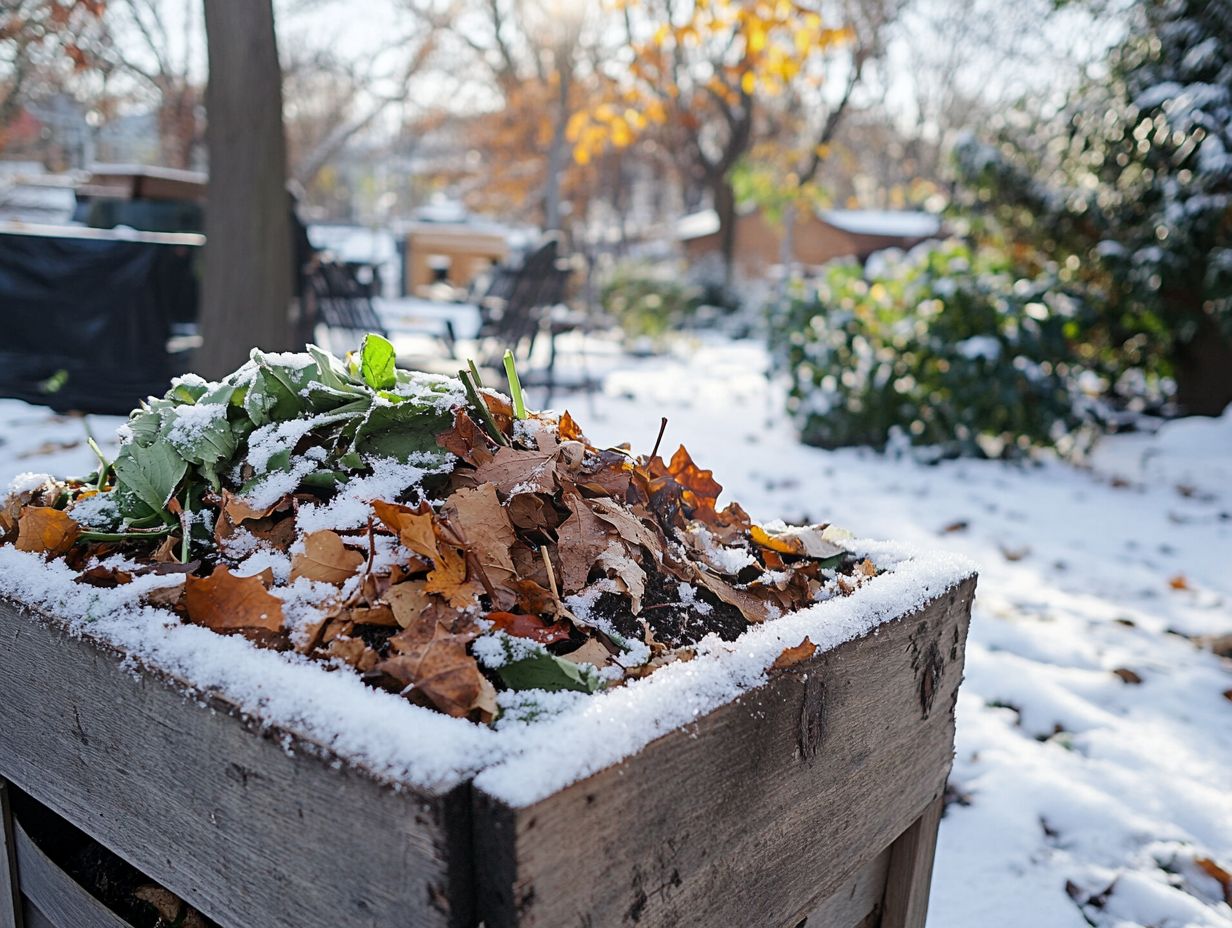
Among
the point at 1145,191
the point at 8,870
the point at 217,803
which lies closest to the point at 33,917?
the point at 8,870

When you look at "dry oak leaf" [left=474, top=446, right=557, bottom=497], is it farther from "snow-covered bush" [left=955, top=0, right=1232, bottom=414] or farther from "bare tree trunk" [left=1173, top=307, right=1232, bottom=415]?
"bare tree trunk" [left=1173, top=307, right=1232, bottom=415]

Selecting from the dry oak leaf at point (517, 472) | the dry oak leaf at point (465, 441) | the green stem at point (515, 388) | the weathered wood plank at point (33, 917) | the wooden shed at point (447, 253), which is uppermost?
the wooden shed at point (447, 253)

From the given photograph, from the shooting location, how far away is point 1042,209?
704 cm

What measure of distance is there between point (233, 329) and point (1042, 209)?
18.7ft

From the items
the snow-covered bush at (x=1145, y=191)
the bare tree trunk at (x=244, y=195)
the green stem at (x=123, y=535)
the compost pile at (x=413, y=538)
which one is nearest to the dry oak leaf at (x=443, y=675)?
the compost pile at (x=413, y=538)

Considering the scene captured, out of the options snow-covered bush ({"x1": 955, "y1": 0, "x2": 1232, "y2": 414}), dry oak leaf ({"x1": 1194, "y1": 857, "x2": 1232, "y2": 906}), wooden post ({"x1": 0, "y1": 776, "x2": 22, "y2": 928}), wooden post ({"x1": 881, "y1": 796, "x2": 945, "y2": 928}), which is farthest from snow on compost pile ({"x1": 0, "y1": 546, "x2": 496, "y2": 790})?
snow-covered bush ({"x1": 955, "y1": 0, "x2": 1232, "y2": 414})

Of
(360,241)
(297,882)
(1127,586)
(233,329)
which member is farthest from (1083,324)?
(360,241)

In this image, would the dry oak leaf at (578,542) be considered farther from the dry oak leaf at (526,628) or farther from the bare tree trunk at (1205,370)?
the bare tree trunk at (1205,370)

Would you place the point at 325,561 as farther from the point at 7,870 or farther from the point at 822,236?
the point at 822,236

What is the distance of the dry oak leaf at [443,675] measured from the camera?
81 cm

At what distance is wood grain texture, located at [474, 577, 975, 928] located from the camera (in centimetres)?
68

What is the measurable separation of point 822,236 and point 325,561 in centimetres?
3193

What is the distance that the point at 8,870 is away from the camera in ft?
4.12

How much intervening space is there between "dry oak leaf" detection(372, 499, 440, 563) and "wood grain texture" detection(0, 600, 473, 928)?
0.24 metres
